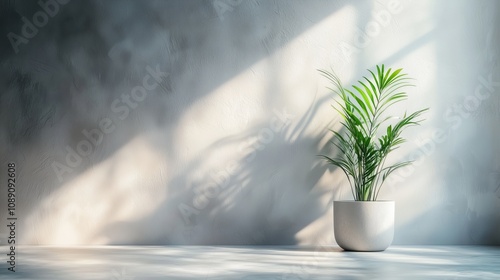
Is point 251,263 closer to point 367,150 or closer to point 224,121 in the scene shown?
point 367,150

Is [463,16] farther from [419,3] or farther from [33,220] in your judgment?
[33,220]

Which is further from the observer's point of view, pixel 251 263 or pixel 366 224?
pixel 366 224

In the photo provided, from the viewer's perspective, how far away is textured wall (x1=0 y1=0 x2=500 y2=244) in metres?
3.93

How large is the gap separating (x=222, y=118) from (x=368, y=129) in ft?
3.05

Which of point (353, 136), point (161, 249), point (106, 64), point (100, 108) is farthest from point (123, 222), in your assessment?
point (353, 136)

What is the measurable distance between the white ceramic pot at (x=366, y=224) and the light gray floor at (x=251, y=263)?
9 cm

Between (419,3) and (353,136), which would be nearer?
(353,136)

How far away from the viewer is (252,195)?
397cm

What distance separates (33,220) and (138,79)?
1.10 m

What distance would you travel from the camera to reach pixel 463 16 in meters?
4.11

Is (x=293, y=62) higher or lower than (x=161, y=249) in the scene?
higher

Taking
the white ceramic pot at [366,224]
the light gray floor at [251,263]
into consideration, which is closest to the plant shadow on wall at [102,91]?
the light gray floor at [251,263]

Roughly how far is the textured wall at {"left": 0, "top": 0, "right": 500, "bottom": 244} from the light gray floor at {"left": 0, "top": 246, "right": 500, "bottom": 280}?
24 centimetres

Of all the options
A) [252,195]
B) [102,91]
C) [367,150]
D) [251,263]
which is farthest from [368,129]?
[102,91]
